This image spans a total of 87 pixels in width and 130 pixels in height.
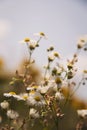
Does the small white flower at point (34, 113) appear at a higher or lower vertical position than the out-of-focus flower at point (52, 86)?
lower

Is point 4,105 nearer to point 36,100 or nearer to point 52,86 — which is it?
point 36,100

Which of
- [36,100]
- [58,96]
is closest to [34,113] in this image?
[36,100]

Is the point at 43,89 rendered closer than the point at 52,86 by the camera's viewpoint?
Yes

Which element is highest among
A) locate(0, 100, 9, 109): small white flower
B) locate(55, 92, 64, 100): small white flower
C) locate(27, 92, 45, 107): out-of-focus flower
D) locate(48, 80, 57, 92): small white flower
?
locate(48, 80, 57, 92): small white flower

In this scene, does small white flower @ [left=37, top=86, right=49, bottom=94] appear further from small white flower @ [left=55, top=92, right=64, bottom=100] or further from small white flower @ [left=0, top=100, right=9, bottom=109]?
small white flower @ [left=0, top=100, right=9, bottom=109]

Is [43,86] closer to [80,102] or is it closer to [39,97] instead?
[39,97]

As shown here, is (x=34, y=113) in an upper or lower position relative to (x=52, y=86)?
lower

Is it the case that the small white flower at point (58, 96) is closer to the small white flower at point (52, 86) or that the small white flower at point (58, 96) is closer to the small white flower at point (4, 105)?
the small white flower at point (52, 86)

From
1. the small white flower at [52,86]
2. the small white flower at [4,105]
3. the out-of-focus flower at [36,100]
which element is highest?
the small white flower at [52,86]
